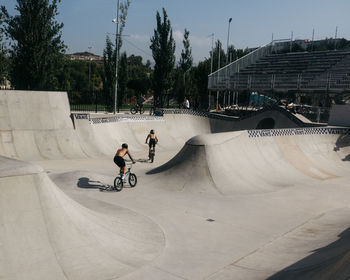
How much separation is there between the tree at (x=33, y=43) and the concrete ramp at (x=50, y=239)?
18.4 meters

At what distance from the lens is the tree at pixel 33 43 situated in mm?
22922

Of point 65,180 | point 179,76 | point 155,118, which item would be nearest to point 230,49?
point 179,76

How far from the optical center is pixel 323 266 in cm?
570

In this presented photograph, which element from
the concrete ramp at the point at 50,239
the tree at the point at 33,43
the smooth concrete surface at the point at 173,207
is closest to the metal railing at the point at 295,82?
the smooth concrete surface at the point at 173,207

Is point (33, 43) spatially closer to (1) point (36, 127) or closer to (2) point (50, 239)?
(1) point (36, 127)

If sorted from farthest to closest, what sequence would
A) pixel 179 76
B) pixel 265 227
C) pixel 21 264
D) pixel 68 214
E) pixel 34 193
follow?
pixel 179 76 < pixel 265 227 < pixel 68 214 < pixel 34 193 < pixel 21 264

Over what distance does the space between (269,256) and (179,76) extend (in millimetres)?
38783

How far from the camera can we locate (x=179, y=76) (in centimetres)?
4459

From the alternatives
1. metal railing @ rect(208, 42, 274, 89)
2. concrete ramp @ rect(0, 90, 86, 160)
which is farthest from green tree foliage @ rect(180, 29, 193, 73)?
concrete ramp @ rect(0, 90, 86, 160)

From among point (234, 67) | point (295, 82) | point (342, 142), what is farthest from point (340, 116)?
point (234, 67)

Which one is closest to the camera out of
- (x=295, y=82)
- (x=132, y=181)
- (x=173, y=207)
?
(x=173, y=207)

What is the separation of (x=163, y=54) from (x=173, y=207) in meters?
25.5

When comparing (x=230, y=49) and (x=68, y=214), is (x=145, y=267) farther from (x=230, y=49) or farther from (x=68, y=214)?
(x=230, y=49)

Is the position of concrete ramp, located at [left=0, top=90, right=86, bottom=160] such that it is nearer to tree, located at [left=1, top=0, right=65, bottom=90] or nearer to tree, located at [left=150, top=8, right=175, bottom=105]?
tree, located at [left=1, top=0, right=65, bottom=90]
